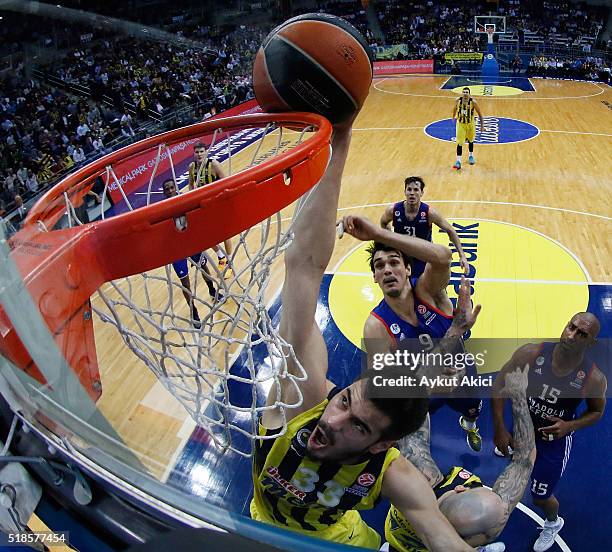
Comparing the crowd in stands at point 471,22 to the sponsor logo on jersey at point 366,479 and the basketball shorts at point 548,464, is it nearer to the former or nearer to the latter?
the basketball shorts at point 548,464

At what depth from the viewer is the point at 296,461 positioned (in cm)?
156

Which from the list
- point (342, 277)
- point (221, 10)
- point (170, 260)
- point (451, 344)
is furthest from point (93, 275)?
point (221, 10)

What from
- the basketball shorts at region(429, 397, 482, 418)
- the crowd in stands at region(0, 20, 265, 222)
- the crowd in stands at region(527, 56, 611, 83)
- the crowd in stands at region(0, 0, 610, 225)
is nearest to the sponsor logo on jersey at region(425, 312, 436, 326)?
the basketball shorts at region(429, 397, 482, 418)

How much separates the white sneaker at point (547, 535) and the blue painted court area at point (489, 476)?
42 mm

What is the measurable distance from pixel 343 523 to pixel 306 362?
0.58 m

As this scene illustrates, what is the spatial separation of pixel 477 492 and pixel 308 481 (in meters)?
0.76

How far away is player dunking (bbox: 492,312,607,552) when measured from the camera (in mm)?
2650

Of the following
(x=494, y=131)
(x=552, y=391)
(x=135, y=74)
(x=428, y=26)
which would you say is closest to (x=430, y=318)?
(x=552, y=391)

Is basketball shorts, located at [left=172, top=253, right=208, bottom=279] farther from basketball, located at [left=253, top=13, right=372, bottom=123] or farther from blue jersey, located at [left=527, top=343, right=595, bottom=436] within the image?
blue jersey, located at [left=527, top=343, right=595, bottom=436]

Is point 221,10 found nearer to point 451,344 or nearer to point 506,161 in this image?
point 506,161

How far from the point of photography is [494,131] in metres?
11.5

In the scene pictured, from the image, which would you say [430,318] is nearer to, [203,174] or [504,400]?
[504,400]

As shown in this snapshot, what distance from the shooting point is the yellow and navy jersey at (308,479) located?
1.53 metres

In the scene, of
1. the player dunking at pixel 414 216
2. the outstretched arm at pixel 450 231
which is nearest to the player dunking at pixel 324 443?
the outstretched arm at pixel 450 231
